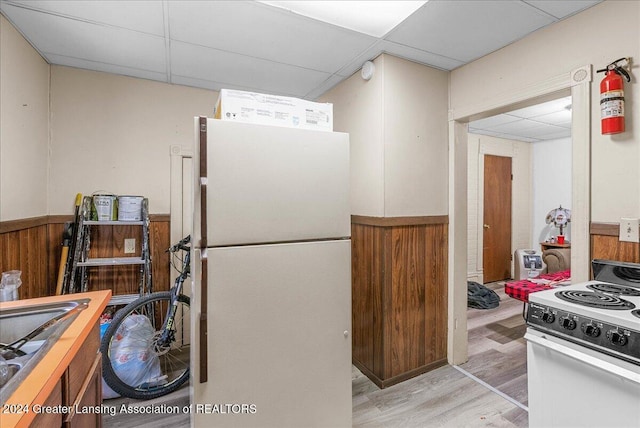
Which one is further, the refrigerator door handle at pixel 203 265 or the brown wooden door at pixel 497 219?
the brown wooden door at pixel 497 219

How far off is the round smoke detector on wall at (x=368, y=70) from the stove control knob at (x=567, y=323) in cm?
191

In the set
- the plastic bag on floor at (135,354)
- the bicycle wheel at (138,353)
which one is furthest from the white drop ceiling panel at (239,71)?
the plastic bag on floor at (135,354)

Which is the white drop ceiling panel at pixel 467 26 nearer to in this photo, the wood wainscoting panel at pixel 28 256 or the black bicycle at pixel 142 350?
the black bicycle at pixel 142 350

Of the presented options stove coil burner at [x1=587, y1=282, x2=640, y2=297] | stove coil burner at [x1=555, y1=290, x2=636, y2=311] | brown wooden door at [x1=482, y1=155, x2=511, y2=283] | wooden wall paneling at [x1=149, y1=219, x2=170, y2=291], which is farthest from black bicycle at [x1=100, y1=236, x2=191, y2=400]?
brown wooden door at [x1=482, y1=155, x2=511, y2=283]

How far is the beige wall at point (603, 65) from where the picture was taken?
156cm

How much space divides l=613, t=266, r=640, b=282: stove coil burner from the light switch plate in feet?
0.48

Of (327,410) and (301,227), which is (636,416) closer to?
Result: (327,410)

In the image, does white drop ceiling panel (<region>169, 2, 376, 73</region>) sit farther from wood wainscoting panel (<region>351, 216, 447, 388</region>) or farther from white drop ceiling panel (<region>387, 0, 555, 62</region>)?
wood wainscoting panel (<region>351, 216, 447, 388</region>)

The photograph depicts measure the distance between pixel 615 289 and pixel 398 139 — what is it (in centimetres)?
149

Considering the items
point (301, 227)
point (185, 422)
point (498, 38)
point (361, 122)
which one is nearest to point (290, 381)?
point (301, 227)

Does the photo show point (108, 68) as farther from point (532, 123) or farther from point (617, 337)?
point (532, 123)

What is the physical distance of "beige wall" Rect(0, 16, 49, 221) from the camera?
1.84 m

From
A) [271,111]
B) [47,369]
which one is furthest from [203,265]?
[271,111]

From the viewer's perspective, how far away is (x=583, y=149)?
1.73 m
